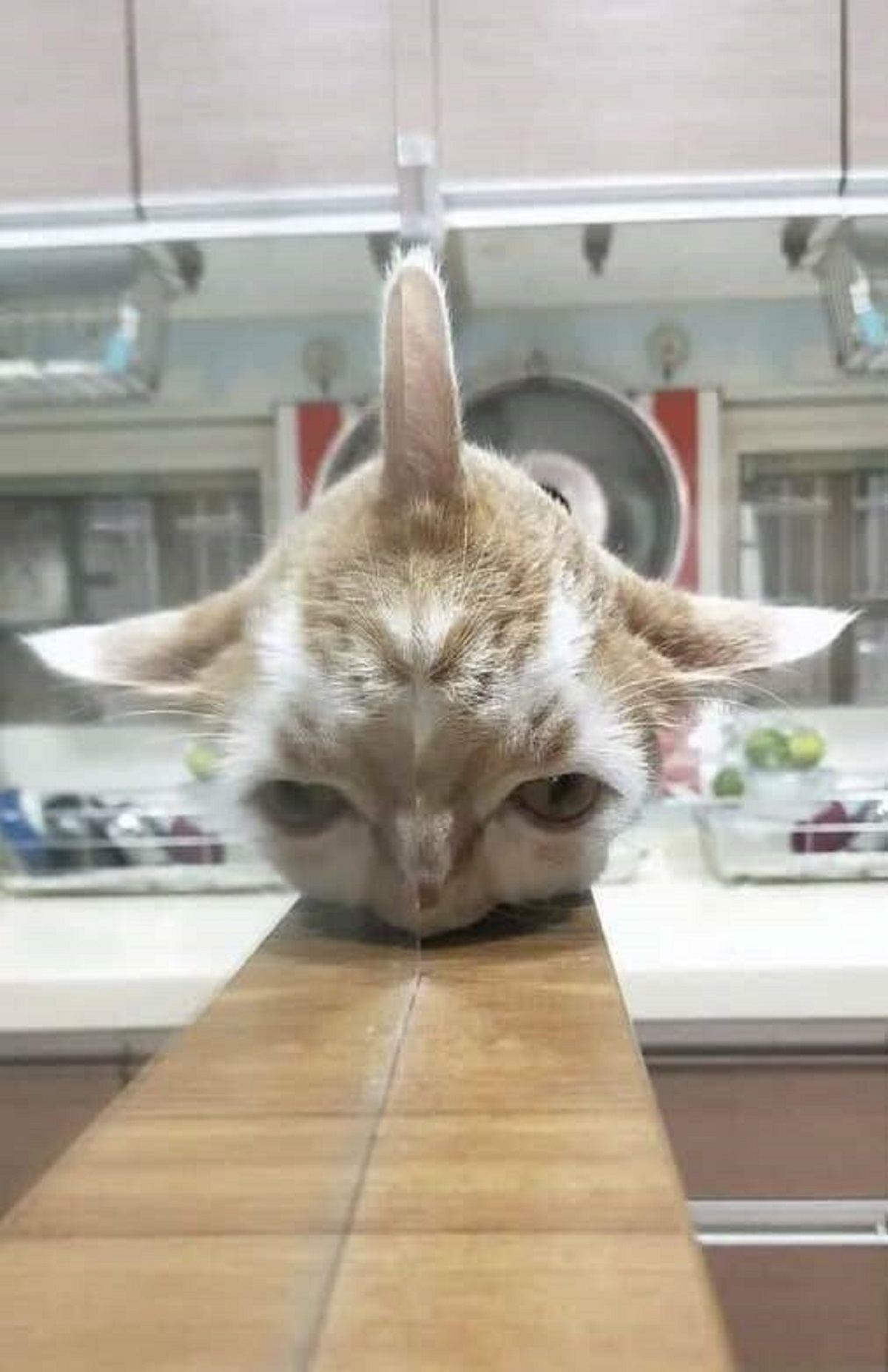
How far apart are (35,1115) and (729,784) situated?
1052 mm

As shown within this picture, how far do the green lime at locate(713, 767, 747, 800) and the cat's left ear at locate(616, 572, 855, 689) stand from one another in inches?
20.0

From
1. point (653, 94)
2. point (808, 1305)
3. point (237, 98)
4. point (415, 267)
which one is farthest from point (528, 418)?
point (237, 98)

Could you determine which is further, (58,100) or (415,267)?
(415,267)

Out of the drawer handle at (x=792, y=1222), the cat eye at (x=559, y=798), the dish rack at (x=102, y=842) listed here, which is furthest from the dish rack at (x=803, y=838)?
the dish rack at (x=102, y=842)

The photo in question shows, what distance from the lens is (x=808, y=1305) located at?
3.50 feet

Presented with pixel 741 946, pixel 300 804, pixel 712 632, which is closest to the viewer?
pixel 300 804

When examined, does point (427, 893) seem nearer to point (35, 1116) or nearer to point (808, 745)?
point (35, 1116)

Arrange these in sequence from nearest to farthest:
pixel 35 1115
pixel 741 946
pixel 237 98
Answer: pixel 35 1115 < pixel 237 98 < pixel 741 946

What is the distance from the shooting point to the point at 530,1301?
232 millimetres

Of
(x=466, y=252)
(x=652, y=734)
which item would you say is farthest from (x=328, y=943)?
(x=466, y=252)

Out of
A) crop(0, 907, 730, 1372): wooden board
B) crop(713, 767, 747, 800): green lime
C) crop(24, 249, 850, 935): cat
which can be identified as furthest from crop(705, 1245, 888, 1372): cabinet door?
crop(0, 907, 730, 1372): wooden board

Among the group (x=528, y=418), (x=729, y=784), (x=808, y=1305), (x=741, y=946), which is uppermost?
(x=528, y=418)

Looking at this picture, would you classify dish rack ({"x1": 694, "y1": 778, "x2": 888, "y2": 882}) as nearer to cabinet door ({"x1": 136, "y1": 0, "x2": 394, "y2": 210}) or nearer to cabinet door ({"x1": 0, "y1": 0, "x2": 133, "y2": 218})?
cabinet door ({"x1": 136, "y1": 0, "x2": 394, "y2": 210})

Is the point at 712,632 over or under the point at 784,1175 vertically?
over
